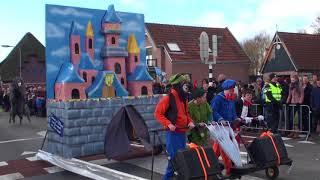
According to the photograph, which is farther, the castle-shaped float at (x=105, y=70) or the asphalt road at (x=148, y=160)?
the castle-shaped float at (x=105, y=70)

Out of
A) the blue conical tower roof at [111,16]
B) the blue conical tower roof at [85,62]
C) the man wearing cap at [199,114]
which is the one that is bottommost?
the man wearing cap at [199,114]

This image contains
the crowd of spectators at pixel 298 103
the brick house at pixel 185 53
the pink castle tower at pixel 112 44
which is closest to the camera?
the pink castle tower at pixel 112 44

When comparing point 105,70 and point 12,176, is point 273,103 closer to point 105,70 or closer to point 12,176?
point 105,70

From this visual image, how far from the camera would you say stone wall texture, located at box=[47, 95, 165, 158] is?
398 inches

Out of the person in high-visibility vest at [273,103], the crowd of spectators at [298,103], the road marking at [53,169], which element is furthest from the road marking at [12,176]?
the person in high-visibility vest at [273,103]

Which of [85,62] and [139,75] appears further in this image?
[139,75]

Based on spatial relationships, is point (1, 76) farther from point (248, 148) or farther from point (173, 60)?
point (248, 148)

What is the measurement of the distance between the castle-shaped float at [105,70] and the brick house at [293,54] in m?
30.4

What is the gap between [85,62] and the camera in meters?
11.6

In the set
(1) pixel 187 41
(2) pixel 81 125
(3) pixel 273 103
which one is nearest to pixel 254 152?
(2) pixel 81 125

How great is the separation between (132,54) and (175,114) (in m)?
5.48

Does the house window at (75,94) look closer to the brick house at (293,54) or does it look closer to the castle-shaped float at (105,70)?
the castle-shaped float at (105,70)

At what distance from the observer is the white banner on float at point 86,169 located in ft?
27.7

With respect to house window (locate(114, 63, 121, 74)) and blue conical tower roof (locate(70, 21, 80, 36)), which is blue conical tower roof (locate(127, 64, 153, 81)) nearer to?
house window (locate(114, 63, 121, 74))
